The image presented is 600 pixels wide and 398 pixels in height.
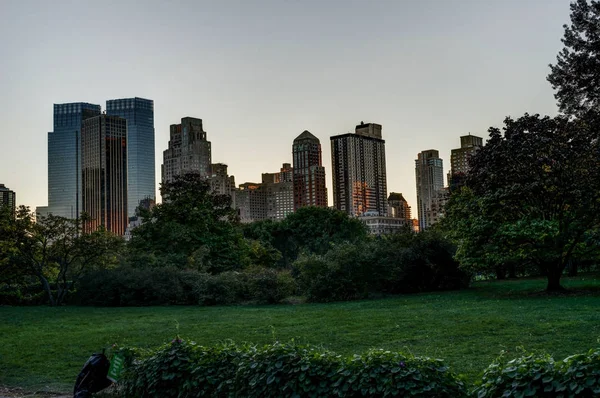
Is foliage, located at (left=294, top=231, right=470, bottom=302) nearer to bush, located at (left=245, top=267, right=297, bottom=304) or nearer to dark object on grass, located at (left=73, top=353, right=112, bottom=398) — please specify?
bush, located at (left=245, top=267, right=297, bottom=304)

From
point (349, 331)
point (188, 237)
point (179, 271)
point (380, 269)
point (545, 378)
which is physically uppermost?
point (188, 237)

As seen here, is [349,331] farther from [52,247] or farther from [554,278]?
[52,247]

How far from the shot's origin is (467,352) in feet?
34.8

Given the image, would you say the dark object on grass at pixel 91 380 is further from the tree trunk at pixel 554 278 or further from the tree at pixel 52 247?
the tree at pixel 52 247

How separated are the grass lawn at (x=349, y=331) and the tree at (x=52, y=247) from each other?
8.01m

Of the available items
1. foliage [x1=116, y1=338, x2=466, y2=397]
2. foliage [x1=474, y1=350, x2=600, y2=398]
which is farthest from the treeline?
foliage [x1=474, y1=350, x2=600, y2=398]

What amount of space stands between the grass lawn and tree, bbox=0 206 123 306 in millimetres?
8011

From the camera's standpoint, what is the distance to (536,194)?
23469 mm

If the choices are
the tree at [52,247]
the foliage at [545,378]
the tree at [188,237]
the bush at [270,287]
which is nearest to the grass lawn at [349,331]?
the foliage at [545,378]

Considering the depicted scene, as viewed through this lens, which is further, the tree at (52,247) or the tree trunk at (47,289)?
the tree trunk at (47,289)

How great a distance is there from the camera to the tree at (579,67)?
23.6m

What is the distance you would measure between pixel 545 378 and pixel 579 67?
72.5ft

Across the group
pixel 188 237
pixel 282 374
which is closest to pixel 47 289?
pixel 188 237

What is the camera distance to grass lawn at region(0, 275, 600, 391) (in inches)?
423
